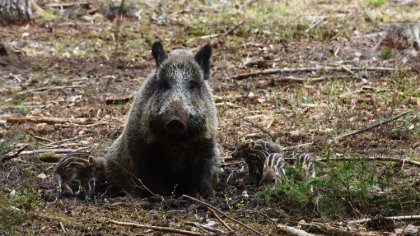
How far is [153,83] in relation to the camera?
7.42m

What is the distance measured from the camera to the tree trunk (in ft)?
53.8

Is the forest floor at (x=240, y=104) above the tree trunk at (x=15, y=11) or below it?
below

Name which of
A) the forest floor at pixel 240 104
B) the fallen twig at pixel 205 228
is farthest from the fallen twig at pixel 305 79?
the fallen twig at pixel 205 228

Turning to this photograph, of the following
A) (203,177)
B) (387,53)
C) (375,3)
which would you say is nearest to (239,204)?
(203,177)

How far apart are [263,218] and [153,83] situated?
204 centimetres

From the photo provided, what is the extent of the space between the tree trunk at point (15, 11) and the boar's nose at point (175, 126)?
10.6m

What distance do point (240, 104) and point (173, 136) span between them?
420 cm

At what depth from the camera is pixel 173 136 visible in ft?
22.6

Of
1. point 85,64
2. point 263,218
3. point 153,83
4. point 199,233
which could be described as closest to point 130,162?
point 153,83

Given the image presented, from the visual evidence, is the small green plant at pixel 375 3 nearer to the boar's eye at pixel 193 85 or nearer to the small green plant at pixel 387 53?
the small green plant at pixel 387 53

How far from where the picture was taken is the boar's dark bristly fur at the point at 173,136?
278 inches

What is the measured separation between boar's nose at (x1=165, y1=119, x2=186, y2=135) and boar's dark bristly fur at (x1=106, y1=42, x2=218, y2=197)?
27 cm

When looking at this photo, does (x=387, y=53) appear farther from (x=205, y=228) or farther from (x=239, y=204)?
(x=205, y=228)

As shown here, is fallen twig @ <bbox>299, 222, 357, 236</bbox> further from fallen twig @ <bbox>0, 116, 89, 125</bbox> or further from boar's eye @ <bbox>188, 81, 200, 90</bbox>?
fallen twig @ <bbox>0, 116, 89, 125</bbox>
